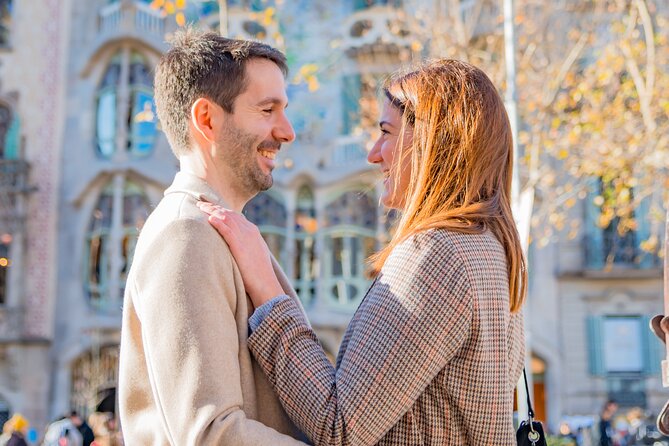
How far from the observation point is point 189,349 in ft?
8.16

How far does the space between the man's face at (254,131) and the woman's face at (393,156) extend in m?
0.30

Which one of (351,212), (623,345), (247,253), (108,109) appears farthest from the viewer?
(108,109)

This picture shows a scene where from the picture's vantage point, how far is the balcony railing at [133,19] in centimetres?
2295

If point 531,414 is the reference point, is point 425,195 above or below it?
above

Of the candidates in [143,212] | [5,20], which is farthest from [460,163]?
[5,20]

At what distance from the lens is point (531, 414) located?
2863mm

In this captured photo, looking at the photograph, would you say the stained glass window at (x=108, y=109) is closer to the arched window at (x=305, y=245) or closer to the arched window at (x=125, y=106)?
the arched window at (x=125, y=106)

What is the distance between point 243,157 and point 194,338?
655 mm

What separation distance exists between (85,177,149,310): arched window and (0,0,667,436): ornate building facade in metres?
0.03

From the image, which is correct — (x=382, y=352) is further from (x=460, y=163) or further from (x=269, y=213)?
(x=269, y=213)

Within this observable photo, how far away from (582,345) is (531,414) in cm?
2053

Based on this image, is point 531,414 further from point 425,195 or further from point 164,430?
point 164,430

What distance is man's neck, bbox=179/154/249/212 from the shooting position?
9.63 ft

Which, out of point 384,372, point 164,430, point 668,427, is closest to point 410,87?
point 384,372
